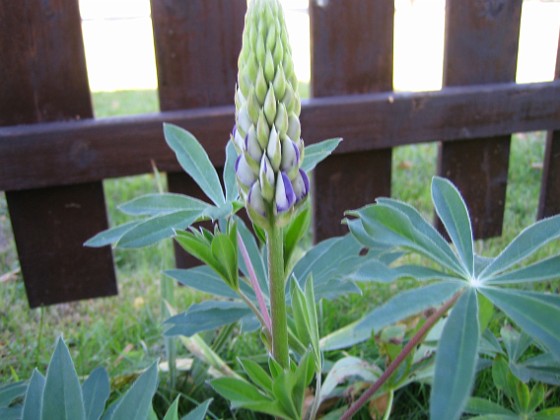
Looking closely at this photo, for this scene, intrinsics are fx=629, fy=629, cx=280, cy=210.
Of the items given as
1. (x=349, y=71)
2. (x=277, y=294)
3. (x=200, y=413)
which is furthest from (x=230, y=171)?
(x=349, y=71)

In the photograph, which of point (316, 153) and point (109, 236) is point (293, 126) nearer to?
point (316, 153)

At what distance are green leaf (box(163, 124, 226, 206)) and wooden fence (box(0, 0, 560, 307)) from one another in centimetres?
60

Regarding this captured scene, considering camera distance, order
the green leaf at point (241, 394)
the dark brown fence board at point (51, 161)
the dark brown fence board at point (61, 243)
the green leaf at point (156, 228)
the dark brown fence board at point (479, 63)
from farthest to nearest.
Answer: the dark brown fence board at point (479, 63), the dark brown fence board at point (61, 243), the dark brown fence board at point (51, 161), the green leaf at point (156, 228), the green leaf at point (241, 394)

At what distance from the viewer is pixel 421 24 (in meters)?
7.93

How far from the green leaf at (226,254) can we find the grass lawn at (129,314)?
1.74ft

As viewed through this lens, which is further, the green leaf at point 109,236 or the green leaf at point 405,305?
the green leaf at point 109,236

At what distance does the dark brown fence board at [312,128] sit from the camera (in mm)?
1721

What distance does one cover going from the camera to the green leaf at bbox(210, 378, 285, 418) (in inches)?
35.1

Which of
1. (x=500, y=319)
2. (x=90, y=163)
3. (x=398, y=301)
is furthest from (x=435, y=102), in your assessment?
(x=398, y=301)

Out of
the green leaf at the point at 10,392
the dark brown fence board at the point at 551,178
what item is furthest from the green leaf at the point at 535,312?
the dark brown fence board at the point at 551,178

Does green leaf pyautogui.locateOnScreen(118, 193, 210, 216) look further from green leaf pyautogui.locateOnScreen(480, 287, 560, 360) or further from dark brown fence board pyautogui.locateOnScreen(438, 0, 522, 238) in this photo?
dark brown fence board pyautogui.locateOnScreen(438, 0, 522, 238)

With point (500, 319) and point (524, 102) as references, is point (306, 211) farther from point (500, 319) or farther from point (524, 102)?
point (524, 102)

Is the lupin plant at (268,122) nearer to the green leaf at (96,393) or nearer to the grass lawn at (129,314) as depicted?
the green leaf at (96,393)

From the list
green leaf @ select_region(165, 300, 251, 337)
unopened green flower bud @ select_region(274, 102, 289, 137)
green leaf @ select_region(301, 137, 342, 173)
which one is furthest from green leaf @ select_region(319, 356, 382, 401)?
unopened green flower bud @ select_region(274, 102, 289, 137)
